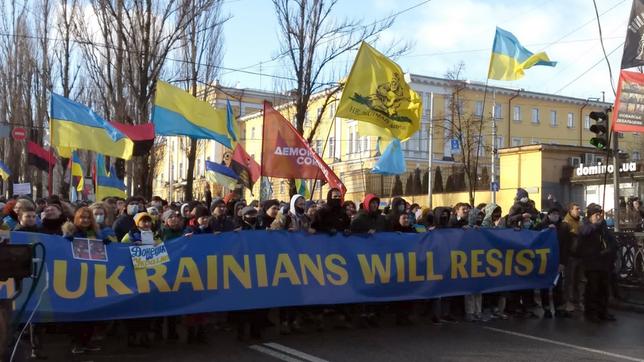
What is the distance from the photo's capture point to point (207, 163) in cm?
2102

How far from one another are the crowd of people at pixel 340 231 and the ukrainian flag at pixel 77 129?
2860mm

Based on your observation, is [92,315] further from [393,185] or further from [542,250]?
[393,185]

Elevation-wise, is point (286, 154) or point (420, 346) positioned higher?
point (286, 154)

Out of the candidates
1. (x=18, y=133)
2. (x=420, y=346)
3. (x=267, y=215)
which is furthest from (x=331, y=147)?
(x=420, y=346)

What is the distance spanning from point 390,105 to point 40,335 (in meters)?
7.33

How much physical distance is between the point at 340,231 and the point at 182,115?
16.7ft

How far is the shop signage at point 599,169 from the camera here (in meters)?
31.0

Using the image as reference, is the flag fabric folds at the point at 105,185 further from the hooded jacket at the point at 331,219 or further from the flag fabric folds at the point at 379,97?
the hooded jacket at the point at 331,219

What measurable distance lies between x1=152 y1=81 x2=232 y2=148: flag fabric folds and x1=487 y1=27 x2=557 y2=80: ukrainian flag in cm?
789

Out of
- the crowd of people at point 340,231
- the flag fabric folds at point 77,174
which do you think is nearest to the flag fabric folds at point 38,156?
the flag fabric folds at point 77,174

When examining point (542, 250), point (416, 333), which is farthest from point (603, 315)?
point (416, 333)

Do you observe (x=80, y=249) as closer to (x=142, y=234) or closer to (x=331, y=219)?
(x=142, y=234)

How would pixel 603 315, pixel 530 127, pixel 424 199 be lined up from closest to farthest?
pixel 603 315, pixel 424 199, pixel 530 127

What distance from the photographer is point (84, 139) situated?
14.3 m
